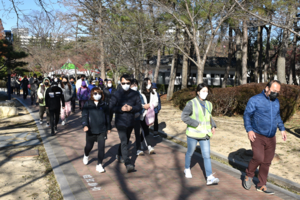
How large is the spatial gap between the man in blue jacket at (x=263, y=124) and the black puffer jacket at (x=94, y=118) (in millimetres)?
2653

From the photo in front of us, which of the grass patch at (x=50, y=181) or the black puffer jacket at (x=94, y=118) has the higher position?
the black puffer jacket at (x=94, y=118)

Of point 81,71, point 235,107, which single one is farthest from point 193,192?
point 81,71

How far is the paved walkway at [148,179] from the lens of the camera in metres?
4.66

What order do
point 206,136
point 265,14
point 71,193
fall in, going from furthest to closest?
point 265,14 → point 206,136 → point 71,193

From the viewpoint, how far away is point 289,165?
6.30 meters

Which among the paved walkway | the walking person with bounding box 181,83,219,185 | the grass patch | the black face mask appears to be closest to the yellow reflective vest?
the walking person with bounding box 181,83,219,185

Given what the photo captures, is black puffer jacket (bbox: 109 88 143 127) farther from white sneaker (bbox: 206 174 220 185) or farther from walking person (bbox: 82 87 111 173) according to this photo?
white sneaker (bbox: 206 174 220 185)

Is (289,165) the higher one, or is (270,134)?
(270,134)

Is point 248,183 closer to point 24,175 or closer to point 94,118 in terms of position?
point 94,118

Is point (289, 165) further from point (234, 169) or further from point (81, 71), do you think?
point (81, 71)

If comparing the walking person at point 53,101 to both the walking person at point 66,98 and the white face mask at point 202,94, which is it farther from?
the white face mask at point 202,94

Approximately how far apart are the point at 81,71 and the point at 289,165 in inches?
1847

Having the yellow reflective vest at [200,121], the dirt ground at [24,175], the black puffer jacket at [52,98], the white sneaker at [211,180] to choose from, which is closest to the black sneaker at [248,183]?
the white sneaker at [211,180]

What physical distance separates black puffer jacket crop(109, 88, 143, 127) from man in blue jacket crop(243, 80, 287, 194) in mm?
2198
